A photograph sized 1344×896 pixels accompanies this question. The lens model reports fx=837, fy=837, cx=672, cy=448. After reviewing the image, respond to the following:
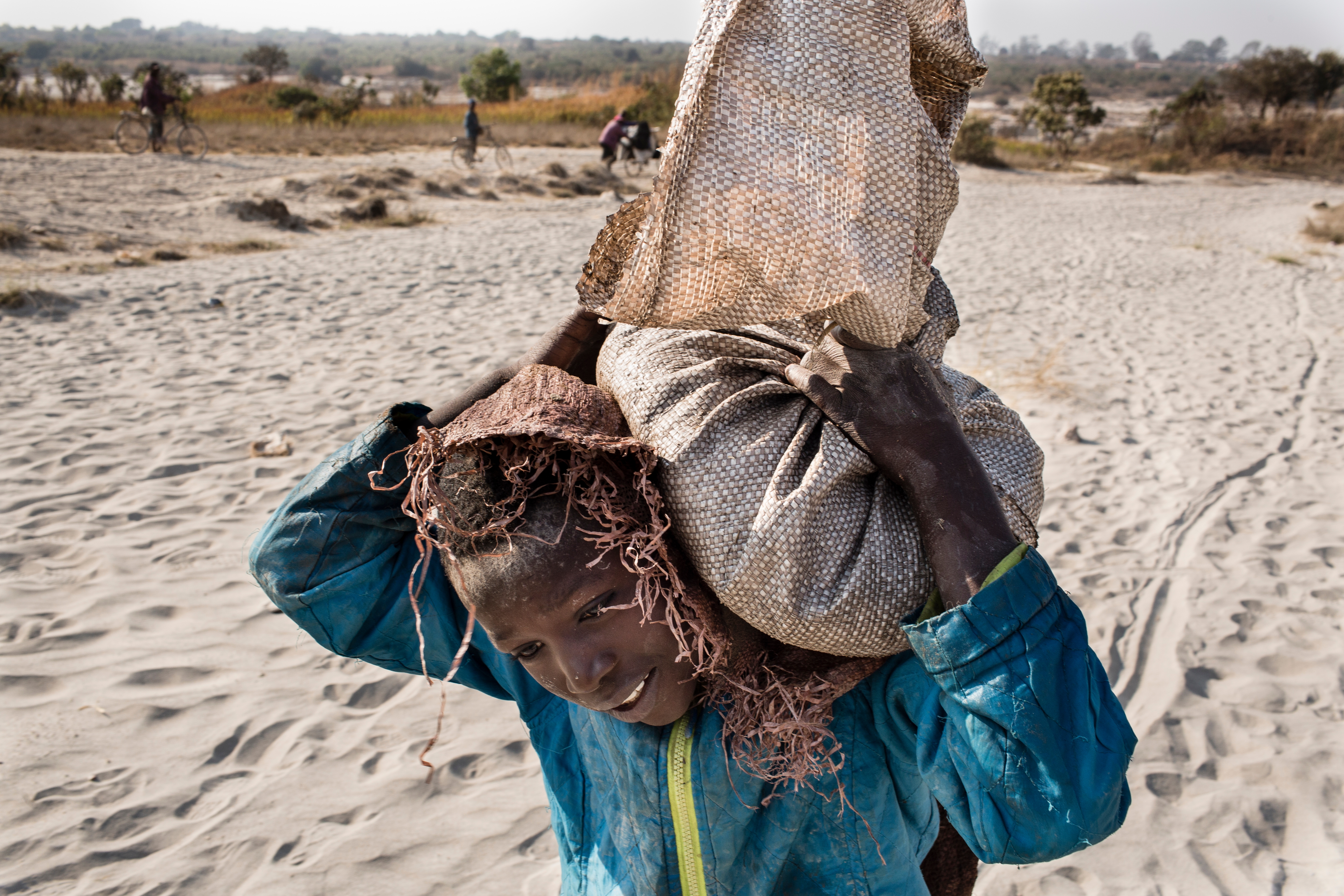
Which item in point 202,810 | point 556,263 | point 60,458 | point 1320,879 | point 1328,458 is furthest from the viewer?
point 556,263

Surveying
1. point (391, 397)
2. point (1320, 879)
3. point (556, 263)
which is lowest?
point (1320, 879)

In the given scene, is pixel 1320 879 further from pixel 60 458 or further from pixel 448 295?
pixel 448 295

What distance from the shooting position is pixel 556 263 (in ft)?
33.3

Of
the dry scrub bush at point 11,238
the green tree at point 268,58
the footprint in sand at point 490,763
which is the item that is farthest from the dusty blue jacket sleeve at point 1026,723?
the green tree at point 268,58

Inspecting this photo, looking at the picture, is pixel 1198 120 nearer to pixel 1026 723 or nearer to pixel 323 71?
pixel 1026 723

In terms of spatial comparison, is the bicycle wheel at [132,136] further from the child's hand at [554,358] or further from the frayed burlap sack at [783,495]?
the frayed burlap sack at [783,495]

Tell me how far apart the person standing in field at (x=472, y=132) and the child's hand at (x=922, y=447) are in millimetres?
19410

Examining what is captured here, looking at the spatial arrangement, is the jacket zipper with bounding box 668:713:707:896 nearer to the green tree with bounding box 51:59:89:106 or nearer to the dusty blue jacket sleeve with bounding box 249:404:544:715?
the dusty blue jacket sleeve with bounding box 249:404:544:715

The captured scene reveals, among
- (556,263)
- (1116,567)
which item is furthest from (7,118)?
(1116,567)

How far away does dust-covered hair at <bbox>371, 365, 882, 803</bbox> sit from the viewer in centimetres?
99

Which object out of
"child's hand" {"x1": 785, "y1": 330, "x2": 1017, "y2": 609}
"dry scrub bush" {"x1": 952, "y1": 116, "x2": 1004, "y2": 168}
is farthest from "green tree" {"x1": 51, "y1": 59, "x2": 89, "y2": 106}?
"child's hand" {"x1": 785, "y1": 330, "x2": 1017, "y2": 609}

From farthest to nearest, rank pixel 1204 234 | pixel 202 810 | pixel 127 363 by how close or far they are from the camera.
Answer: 1. pixel 1204 234
2. pixel 127 363
3. pixel 202 810

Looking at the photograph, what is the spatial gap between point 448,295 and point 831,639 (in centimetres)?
822

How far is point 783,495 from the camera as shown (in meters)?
0.94
